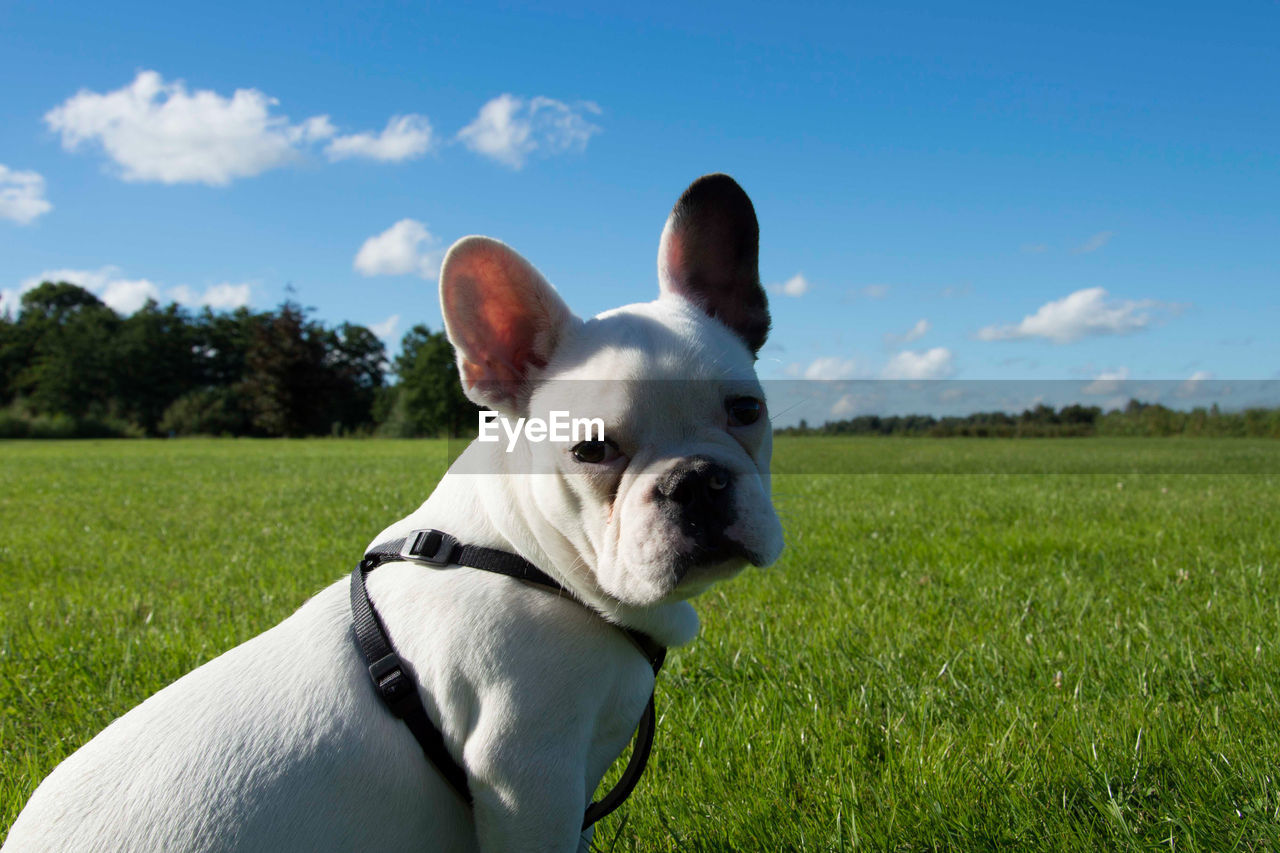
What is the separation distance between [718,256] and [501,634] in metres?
1.42

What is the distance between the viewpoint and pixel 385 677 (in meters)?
1.95

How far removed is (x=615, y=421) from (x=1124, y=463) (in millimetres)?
18151

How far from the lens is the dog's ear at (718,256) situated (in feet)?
8.21

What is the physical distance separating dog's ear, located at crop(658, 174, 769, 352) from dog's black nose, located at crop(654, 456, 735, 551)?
766 millimetres

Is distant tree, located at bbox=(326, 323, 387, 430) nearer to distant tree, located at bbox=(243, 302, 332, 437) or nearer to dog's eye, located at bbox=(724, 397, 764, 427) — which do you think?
distant tree, located at bbox=(243, 302, 332, 437)

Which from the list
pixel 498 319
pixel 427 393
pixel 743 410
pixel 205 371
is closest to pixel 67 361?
pixel 205 371

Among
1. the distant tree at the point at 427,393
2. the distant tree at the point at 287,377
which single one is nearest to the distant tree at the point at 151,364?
the distant tree at the point at 287,377

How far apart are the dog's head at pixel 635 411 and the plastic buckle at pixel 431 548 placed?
229 mm

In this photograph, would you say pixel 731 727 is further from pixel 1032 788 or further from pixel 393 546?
pixel 393 546

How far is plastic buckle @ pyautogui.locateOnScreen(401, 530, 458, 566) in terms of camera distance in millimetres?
2141

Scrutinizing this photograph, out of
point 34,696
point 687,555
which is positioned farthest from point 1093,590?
point 34,696

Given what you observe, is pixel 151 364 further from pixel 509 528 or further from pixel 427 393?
pixel 509 528

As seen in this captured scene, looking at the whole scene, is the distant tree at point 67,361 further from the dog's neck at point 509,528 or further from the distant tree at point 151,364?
the dog's neck at point 509,528

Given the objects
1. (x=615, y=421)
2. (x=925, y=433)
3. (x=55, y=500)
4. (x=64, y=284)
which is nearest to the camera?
(x=615, y=421)
